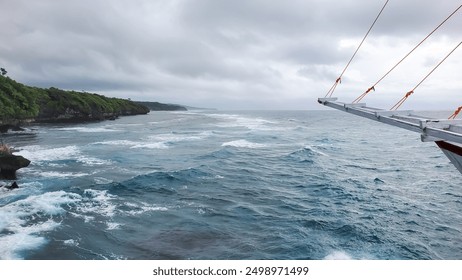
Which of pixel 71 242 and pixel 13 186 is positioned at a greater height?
pixel 13 186

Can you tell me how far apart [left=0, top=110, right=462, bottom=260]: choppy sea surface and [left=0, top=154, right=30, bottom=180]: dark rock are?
121 cm

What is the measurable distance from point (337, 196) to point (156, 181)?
15.8 m

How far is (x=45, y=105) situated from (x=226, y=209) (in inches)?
3965

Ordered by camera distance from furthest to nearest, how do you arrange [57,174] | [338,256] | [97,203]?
[57,174], [97,203], [338,256]

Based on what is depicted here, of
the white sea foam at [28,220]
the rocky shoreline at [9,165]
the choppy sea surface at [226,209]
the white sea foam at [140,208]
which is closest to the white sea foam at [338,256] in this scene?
the choppy sea surface at [226,209]

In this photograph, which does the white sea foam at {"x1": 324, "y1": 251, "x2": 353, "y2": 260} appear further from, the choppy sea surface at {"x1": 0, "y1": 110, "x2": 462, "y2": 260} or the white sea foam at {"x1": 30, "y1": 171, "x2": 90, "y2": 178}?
the white sea foam at {"x1": 30, "y1": 171, "x2": 90, "y2": 178}

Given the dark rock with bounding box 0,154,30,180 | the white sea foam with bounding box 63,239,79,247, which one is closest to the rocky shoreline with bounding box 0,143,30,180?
the dark rock with bounding box 0,154,30,180

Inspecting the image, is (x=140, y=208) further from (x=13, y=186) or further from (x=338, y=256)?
(x=338, y=256)

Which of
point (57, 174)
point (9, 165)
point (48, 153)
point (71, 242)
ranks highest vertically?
point (9, 165)

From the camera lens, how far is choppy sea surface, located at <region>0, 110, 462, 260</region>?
1669cm

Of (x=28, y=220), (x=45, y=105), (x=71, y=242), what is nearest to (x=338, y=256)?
(x=71, y=242)

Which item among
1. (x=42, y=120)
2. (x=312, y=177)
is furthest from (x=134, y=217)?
(x=42, y=120)

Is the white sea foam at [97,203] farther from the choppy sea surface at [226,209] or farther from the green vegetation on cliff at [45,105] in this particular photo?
the green vegetation on cliff at [45,105]

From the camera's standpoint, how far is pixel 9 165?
29203 mm
